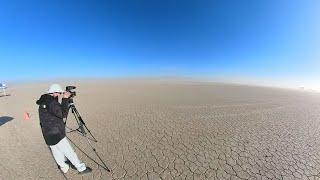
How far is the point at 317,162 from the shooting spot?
530 centimetres

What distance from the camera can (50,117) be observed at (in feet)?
12.3

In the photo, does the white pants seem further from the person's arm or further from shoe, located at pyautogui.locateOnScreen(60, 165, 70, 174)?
the person's arm

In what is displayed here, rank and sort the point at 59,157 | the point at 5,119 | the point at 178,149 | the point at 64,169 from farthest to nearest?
the point at 5,119, the point at 178,149, the point at 64,169, the point at 59,157

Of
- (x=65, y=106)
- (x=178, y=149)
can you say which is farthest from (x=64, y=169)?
(x=178, y=149)

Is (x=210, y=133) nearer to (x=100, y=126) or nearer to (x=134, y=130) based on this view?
(x=134, y=130)

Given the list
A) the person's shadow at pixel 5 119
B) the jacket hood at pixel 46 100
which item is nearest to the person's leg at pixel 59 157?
the jacket hood at pixel 46 100

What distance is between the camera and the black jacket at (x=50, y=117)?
12.1 feet

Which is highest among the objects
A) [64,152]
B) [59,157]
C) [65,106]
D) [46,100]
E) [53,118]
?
[46,100]

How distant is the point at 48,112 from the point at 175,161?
12.3 ft

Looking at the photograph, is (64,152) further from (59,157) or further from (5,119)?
(5,119)

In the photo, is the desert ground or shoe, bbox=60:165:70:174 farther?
the desert ground

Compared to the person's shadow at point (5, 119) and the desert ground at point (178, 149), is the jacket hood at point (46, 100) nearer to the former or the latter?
the desert ground at point (178, 149)

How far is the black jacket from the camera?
3693 millimetres

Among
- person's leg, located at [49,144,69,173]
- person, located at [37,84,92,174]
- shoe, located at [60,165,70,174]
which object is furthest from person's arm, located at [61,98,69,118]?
shoe, located at [60,165,70,174]
